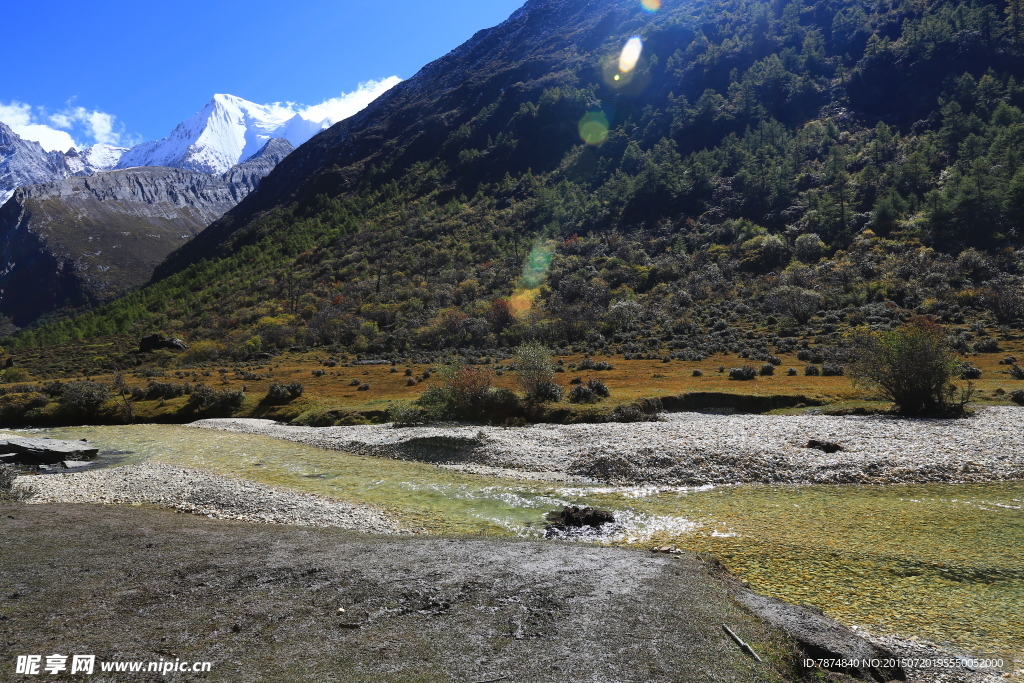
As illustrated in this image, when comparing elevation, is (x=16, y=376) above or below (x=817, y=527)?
above

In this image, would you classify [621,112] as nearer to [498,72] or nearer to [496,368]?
[498,72]

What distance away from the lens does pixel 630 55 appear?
6619 inches

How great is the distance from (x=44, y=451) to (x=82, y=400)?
55.8 ft

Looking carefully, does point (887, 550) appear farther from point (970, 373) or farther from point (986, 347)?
point (986, 347)

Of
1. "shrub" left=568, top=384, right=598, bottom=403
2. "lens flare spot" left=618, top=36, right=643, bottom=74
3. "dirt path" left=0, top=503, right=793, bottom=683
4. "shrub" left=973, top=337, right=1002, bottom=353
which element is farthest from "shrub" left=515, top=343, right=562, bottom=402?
"lens flare spot" left=618, top=36, right=643, bottom=74

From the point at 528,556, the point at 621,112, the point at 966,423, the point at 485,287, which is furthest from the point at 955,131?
the point at 528,556

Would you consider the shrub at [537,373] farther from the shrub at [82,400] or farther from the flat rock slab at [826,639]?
the shrub at [82,400]

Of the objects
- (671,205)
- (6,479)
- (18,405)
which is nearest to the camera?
(6,479)

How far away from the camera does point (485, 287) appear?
9438cm

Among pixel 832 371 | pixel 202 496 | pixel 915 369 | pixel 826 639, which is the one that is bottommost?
pixel 202 496

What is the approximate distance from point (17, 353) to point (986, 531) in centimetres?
13813

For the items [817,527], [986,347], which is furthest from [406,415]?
[986,347]

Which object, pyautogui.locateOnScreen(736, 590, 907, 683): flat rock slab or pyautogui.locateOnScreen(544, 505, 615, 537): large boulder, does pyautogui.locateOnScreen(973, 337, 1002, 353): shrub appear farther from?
pyautogui.locateOnScreen(736, 590, 907, 683): flat rock slab

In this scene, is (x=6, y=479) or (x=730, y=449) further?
(x=730, y=449)
